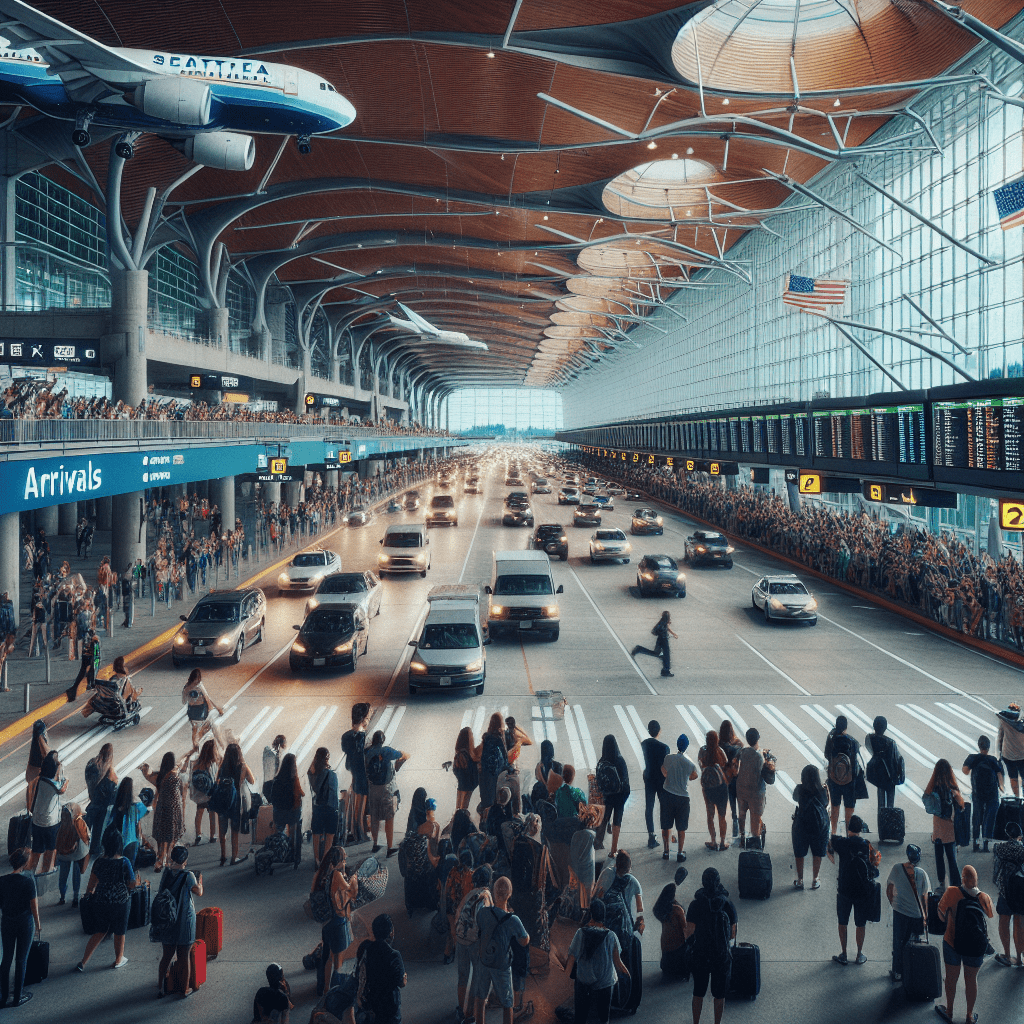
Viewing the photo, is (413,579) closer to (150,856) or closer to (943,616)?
(943,616)

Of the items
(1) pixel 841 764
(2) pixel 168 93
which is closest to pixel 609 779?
(1) pixel 841 764

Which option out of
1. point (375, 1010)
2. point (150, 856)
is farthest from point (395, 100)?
point (375, 1010)

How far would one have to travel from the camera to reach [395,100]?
33781 millimetres

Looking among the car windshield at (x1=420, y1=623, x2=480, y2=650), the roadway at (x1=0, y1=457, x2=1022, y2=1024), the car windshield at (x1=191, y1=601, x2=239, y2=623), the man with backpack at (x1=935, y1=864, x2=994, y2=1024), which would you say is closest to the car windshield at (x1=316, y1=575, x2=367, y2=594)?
the roadway at (x1=0, y1=457, x2=1022, y2=1024)

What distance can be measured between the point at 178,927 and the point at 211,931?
2.15 ft

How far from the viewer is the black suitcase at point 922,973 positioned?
680cm

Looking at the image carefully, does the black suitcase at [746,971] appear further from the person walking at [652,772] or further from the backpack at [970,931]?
the person walking at [652,772]

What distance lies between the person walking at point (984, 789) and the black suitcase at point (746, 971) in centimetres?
374

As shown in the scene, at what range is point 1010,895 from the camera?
23.3 feet

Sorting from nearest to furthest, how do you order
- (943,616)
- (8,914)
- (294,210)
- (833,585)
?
1. (8,914)
2. (943,616)
3. (833,585)
4. (294,210)

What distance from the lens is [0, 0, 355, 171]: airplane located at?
2225cm

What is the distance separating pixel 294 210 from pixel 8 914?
48.0 m

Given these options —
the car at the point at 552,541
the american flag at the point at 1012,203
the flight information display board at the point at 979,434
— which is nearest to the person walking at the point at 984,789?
the flight information display board at the point at 979,434

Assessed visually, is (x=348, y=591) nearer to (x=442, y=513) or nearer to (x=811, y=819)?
(x=811, y=819)
